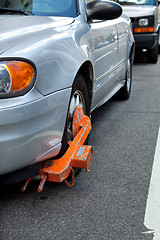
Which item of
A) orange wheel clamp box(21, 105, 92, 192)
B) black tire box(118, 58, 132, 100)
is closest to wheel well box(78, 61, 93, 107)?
orange wheel clamp box(21, 105, 92, 192)

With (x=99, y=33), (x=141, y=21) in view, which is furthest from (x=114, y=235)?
(x=141, y=21)

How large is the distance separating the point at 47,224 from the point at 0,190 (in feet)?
1.95

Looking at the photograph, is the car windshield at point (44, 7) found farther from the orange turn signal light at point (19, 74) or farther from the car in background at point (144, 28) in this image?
the car in background at point (144, 28)

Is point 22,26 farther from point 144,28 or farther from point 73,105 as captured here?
point 144,28

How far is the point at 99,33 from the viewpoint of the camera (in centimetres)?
360

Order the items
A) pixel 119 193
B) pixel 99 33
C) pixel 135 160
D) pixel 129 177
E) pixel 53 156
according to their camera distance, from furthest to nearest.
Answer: pixel 99 33
pixel 135 160
pixel 129 177
pixel 119 193
pixel 53 156

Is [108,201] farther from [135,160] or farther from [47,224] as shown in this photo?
[135,160]

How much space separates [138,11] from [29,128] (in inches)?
278

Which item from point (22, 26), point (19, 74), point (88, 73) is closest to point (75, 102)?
point (88, 73)

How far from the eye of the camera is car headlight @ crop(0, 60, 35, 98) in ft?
7.10

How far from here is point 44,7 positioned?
3.31 m

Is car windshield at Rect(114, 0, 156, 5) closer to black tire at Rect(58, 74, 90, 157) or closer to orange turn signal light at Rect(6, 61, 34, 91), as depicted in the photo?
black tire at Rect(58, 74, 90, 157)

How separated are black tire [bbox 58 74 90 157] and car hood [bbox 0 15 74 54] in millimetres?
445

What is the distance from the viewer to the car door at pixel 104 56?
349cm
